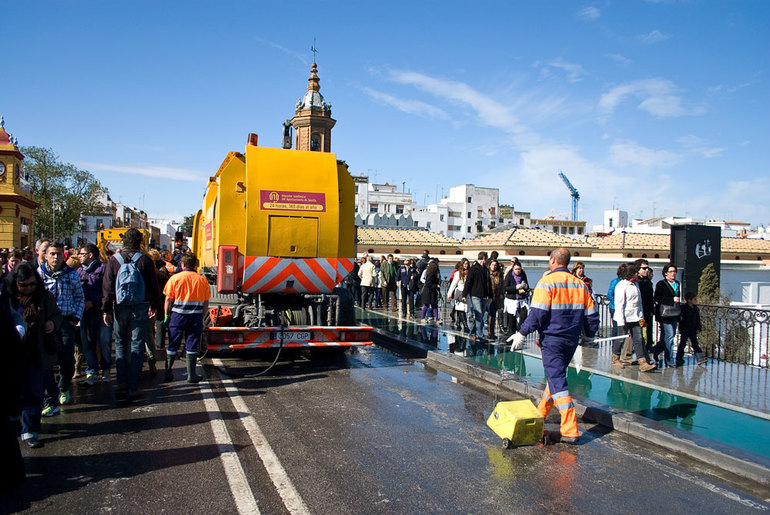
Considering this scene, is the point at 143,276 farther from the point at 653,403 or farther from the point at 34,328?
the point at 653,403

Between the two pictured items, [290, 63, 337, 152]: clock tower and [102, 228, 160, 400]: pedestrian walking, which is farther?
[290, 63, 337, 152]: clock tower

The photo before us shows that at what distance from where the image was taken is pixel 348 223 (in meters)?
8.98

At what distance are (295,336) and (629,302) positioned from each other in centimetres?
515

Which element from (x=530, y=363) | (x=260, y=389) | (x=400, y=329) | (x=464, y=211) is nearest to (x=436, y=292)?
(x=400, y=329)

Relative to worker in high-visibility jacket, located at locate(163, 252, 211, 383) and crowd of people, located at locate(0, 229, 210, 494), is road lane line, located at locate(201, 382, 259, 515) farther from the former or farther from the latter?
crowd of people, located at locate(0, 229, 210, 494)

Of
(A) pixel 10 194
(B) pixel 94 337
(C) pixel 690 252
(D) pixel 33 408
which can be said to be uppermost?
(A) pixel 10 194

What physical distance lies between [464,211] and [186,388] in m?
90.5

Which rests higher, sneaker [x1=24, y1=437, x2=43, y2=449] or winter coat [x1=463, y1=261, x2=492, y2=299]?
winter coat [x1=463, y1=261, x2=492, y2=299]

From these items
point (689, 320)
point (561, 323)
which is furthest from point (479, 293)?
point (561, 323)

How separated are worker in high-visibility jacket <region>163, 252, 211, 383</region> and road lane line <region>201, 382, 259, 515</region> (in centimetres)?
108

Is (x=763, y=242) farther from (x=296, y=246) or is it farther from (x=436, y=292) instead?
(x=296, y=246)

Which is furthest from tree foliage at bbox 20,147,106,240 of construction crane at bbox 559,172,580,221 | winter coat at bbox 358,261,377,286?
construction crane at bbox 559,172,580,221

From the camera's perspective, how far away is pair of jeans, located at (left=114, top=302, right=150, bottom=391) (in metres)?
6.66

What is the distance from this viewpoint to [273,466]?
4.51 m
